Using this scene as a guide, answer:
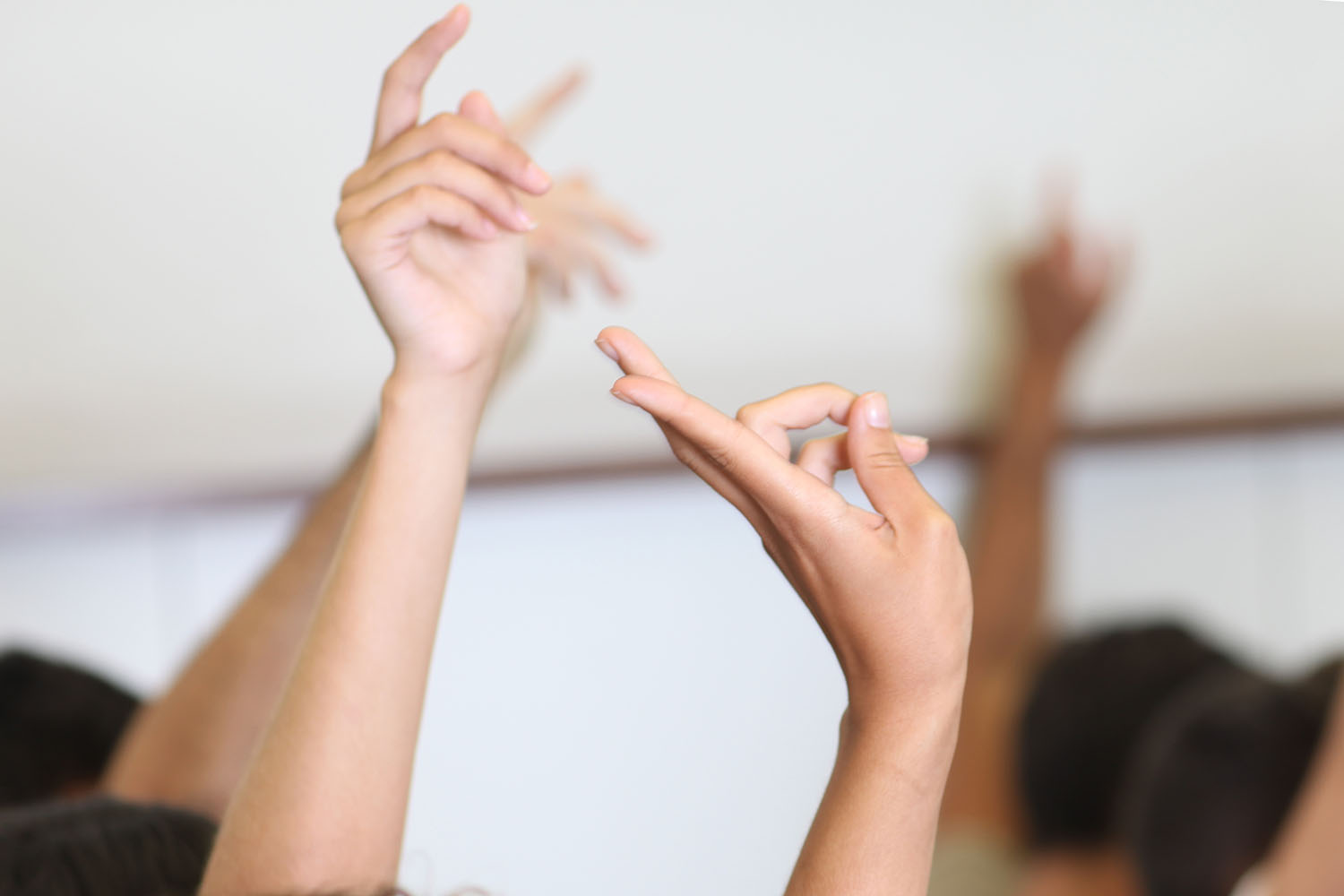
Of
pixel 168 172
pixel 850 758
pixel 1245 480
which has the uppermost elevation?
pixel 168 172

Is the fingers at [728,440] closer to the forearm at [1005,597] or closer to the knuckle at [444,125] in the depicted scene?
the knuckle at [444,125]

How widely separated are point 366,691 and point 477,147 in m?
0.17

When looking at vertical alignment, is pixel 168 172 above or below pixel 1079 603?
above

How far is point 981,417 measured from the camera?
1.01m

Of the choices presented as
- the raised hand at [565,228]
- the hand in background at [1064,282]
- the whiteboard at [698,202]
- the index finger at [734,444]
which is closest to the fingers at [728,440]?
the index finger at [734,444]

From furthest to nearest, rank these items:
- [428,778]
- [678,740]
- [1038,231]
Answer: [1038,231]
[678,740]
[428,778]

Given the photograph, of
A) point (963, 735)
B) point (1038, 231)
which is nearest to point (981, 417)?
point (1038, 231)

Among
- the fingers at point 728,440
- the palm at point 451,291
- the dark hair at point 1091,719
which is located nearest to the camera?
the fingers at point 728,440

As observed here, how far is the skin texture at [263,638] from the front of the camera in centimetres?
60

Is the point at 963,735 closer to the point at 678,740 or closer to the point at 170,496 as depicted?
the point at 678,740

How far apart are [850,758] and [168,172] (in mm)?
689

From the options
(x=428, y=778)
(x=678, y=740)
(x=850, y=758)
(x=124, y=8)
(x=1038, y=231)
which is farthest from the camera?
(x=1038, y=231)

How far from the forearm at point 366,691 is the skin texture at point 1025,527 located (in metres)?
0.65

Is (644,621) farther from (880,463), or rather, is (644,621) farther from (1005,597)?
(880,463)
